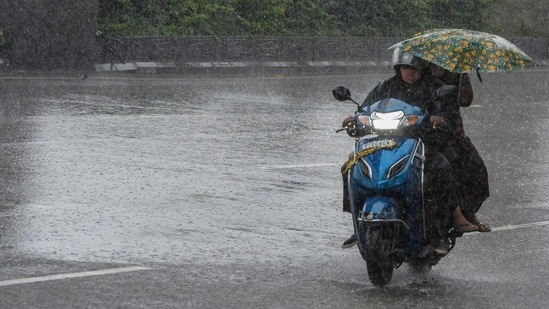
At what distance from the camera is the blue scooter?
7.76m

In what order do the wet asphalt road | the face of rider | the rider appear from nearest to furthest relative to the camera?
the wet asphalt road, the rider, the face of rider

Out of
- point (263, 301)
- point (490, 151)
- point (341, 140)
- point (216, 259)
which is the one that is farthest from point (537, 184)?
point (263, 301)

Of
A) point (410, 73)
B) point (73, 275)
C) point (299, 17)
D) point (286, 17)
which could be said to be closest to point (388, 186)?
point (410, 73)

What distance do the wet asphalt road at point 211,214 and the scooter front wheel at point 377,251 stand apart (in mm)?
142

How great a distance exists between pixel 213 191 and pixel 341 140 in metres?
5.30

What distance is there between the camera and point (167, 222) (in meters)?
9.91

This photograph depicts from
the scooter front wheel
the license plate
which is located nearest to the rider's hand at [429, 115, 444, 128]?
the license plate

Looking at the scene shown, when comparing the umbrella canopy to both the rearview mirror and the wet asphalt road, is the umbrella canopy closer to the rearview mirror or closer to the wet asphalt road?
the rearview mirror

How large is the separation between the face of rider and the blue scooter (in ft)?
1.44

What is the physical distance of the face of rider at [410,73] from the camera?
854 centimetres

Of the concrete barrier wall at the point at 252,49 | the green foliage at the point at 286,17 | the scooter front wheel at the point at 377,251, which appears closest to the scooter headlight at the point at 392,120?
the scooter front wheel at the point at 377,251

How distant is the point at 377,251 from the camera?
7734 mm

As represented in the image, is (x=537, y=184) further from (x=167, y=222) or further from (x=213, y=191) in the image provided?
(x=167, y=222)

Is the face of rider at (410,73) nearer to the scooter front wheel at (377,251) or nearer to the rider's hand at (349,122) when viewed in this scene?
the rider's hand at (349,122)
